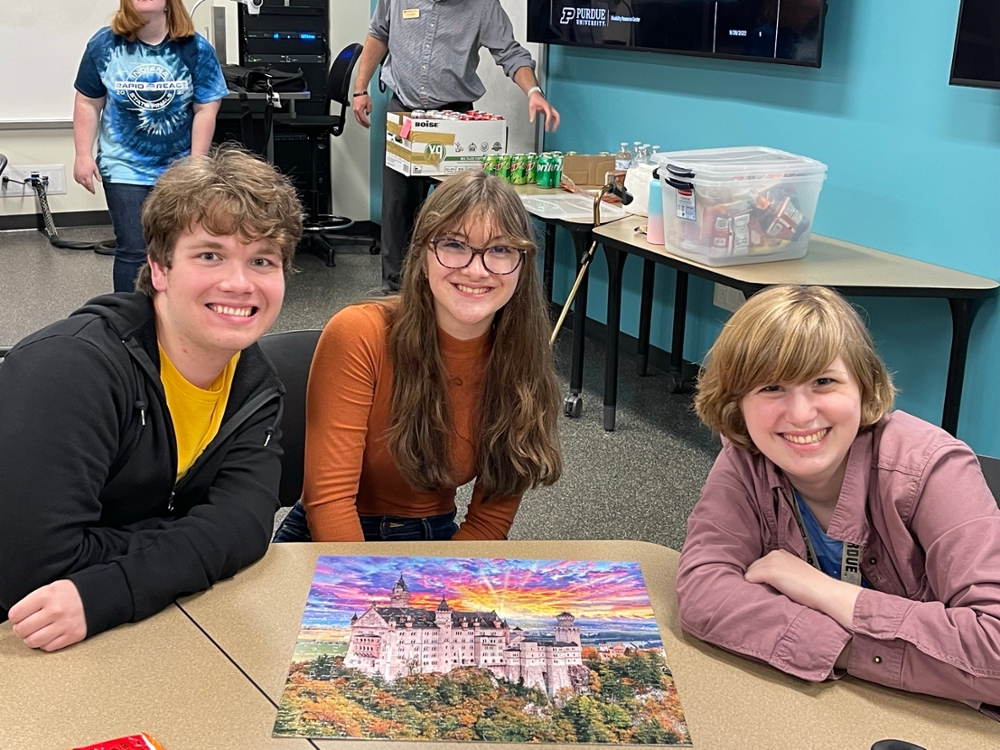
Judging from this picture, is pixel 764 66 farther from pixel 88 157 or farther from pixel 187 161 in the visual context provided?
pixel 187 161

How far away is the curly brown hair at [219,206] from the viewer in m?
1.42

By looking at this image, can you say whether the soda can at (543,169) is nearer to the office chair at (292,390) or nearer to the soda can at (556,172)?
the soda can at (556,172)

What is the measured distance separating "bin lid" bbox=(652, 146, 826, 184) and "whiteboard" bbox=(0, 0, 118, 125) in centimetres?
447

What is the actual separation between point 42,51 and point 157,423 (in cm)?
575

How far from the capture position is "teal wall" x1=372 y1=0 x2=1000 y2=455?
3029 millimetres

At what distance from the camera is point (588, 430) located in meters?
3.82

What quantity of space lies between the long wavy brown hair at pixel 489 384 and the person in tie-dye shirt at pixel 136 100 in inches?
83.9

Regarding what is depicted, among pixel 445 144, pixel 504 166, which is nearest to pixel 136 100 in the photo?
pixel 445 144

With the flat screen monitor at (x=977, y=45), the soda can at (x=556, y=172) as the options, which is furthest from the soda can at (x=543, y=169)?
the flat screen monitor at (x=977, y=45)

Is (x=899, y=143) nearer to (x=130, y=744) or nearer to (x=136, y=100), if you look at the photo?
(x=136, y=100)

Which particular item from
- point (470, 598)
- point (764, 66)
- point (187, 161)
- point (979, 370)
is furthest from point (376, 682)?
point (764, 66)

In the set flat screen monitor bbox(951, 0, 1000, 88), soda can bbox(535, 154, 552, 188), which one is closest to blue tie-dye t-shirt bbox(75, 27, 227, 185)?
soda can bbox(535, 154, 552, 188)

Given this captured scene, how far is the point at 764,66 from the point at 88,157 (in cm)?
239

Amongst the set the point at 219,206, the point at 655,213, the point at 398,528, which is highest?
the point at 219,206
